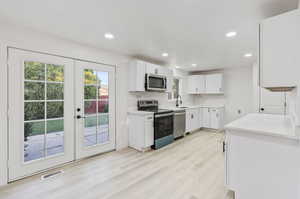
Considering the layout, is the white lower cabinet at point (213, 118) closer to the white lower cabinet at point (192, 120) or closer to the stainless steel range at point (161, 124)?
the white lower cabinet at point (192, 120)

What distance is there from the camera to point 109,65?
347cm

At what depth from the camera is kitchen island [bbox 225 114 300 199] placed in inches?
56.2

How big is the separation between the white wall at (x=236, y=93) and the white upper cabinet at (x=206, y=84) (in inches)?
16.1

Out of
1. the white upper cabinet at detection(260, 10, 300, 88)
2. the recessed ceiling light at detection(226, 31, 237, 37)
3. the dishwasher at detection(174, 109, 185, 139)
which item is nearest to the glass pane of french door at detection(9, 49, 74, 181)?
the dishwasher at detection(174, 109, 185, 139)

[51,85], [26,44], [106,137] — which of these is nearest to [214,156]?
[106,137]

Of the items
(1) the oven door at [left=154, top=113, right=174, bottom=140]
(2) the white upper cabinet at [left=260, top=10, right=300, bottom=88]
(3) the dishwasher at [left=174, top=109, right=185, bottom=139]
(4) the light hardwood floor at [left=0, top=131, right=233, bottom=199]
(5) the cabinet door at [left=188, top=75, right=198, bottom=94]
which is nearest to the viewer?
(2) the white upper cabinet at [left=260, top=10, right=300, bottom=88]

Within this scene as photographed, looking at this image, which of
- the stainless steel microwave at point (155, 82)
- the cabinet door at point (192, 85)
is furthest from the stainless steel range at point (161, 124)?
the cabinet door at point (192, 85)

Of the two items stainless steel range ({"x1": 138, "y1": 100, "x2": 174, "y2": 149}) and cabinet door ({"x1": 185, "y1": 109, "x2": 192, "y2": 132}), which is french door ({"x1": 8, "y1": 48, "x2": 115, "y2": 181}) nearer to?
stainless steel range ({"x1": 138, "y1": 100, "x2": 174, "y2": 149})

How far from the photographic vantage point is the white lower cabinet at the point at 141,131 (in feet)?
11.3

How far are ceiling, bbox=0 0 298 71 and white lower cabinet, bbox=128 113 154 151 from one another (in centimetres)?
164

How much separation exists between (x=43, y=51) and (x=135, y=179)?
8.54ft

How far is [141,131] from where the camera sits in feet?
11.4

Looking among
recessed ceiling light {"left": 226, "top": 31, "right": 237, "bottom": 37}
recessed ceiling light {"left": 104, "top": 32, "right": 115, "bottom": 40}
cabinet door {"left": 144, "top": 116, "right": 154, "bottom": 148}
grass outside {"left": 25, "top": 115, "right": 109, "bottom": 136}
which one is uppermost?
recessed ceiling light {"left": 104, "top": 32, "right": 115, "bottom": 40}

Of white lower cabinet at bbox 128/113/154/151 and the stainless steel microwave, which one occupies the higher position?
the stainless steel microwave
